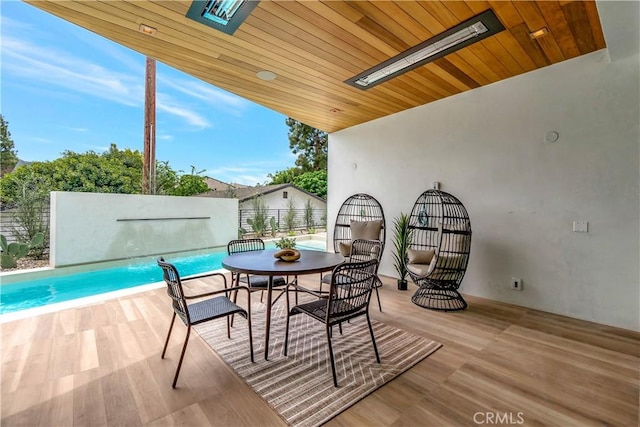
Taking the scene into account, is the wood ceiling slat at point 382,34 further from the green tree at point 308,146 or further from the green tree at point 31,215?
the green tree at point 308,146

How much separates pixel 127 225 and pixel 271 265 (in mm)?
5477

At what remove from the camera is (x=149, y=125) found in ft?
24.7

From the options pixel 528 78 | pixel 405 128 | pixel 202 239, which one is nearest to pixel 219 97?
pixel 202 239

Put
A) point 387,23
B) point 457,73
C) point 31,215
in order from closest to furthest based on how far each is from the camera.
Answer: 1. point 387,23
2. point 457,73
3. point 31,215

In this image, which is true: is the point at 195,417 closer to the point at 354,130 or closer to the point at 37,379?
the point at 37,379

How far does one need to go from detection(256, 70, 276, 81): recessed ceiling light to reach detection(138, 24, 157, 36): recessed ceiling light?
1149mm

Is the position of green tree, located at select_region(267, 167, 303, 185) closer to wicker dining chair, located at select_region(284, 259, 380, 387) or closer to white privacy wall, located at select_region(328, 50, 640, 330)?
white privacy wall, located at select_region(328, 50, 640, 330)

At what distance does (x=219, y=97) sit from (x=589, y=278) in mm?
18949

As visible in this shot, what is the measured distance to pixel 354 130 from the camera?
5562 mm

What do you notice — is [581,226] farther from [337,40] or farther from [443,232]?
[337,40]

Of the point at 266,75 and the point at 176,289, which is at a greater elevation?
the point at 266,75

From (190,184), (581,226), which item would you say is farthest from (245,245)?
(190,184)

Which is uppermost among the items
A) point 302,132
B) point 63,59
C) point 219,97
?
point 219,97

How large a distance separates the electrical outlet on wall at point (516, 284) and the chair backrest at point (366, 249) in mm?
1804
